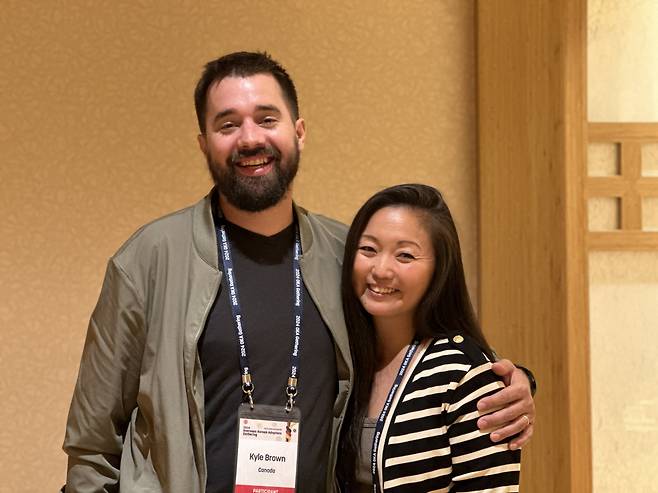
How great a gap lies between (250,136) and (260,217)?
19 cm

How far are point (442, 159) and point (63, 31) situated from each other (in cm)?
139

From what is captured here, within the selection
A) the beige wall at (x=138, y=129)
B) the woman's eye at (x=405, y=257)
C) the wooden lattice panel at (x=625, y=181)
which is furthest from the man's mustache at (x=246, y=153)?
the wooden lattice panel at (x=625, y=181)

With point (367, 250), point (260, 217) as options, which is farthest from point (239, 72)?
point (367, 250)

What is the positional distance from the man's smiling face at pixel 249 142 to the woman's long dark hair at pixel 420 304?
22cm

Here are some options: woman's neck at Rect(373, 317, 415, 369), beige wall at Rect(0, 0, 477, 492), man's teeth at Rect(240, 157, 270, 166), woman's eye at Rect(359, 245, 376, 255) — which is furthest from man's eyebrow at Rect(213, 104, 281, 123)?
beige wall at Rect(0, 0, 477, 492)

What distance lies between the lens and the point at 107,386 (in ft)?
5.97

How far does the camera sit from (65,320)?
9.76ft

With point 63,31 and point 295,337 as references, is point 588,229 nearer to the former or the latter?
point 295,337

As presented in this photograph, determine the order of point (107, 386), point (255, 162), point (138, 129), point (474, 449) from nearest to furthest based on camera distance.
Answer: point (474, 449), point (107, 386), point (255, 162), point (138, 129)

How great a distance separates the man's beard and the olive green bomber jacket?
0.11 meters

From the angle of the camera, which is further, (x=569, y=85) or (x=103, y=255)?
Answer: (x=103, y=255)

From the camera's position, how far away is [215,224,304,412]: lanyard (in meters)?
1.82

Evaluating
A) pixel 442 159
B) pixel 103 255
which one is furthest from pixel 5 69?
pixel 442 159

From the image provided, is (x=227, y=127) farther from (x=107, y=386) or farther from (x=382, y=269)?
(x=107, y=386)
